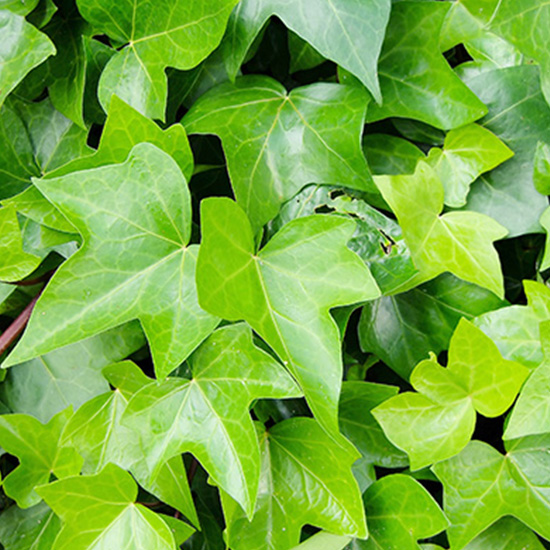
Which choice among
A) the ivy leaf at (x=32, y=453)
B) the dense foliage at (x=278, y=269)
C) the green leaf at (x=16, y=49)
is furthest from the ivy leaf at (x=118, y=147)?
the ivy leaf at (x=32, y=453)

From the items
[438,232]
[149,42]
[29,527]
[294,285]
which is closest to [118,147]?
[149,42]

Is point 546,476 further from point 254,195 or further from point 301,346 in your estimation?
point 254,195

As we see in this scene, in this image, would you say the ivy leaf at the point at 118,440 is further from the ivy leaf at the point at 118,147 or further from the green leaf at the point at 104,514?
the ivy leaf at the point at 118,147

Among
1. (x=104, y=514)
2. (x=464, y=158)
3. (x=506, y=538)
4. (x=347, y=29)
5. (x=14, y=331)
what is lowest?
(x=506, y=538)

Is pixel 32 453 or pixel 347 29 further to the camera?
pixel 32 453

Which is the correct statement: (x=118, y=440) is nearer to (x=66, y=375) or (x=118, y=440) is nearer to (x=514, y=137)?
(x=66, y=375)

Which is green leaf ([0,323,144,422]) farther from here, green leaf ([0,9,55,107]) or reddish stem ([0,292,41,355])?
green leaf ([0,9,55,107])
